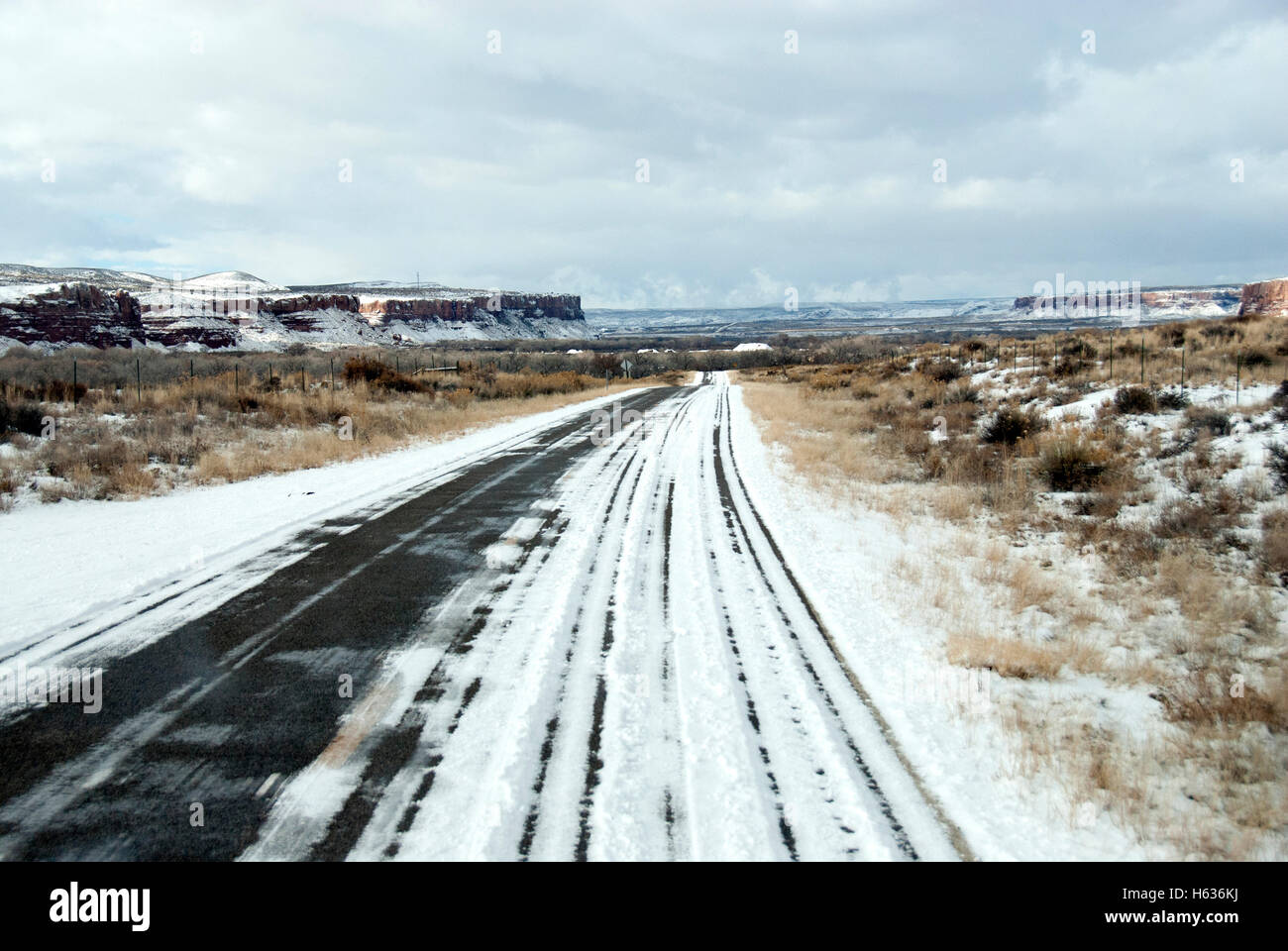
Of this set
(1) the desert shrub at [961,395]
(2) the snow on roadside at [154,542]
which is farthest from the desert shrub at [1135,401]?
(2) the snow on roadside at [154,542]

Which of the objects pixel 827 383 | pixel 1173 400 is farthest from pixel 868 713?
pixel 827 383

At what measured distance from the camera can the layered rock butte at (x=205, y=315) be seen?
69312 mm

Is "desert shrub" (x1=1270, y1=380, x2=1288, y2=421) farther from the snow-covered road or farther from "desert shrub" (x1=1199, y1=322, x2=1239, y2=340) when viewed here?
"desert shrub" (x1=1199, y1=322, x2=1239, y2=340)

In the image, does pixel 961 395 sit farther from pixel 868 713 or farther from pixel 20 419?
pixel 20 419

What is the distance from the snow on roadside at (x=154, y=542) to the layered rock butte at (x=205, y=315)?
69179 millimetres

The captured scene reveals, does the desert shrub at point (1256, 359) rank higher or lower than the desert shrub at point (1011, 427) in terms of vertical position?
higher

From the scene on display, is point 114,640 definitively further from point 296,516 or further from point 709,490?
point 709,490

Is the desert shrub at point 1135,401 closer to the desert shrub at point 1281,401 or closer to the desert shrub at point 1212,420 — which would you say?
the desert shrub at point 1212,420

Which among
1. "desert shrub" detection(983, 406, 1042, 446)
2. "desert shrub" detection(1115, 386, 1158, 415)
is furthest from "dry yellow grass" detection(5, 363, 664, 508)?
"desert shrub" detection(1115, 386, 1158, 415)

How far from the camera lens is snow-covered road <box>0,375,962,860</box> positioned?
132 inches

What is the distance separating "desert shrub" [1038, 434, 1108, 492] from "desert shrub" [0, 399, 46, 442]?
780 inches

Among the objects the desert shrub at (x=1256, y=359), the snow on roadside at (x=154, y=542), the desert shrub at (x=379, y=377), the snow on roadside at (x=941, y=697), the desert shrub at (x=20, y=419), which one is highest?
the desert shrub at (x=379, y=377)
